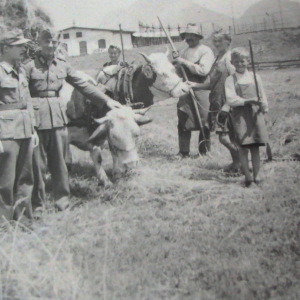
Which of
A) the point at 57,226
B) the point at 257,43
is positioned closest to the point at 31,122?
the point at 57,226

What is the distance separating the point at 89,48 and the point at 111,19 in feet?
12.7

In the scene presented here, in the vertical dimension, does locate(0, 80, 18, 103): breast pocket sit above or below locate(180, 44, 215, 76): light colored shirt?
below

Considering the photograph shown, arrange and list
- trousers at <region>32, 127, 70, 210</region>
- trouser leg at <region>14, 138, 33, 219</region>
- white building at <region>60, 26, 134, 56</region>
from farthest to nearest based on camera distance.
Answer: white building at <region>60, 26, 134, 56</region> → trousers at <region>32, 127, 70, 210</region> → trouser leg at <region>14, 138, 33, 219</region>

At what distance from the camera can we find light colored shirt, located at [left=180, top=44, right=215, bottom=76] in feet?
19.9

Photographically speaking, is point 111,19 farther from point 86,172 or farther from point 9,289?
point 9,289

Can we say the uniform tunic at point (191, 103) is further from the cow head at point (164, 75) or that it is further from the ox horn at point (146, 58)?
the ox horn at point (146, 58)

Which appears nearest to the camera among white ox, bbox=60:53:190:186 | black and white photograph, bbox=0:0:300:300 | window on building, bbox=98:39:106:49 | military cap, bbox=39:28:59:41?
black and white photograph, bbox=0:0:300:300

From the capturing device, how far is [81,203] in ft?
14.5

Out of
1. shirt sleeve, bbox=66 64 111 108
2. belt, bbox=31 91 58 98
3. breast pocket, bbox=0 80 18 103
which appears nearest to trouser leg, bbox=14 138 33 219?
breast pocket, bbox=0 80 18 103

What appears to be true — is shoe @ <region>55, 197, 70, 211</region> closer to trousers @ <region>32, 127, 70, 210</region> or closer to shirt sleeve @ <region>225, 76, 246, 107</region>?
trousers @ <region>32, 127, 70, 210</region>

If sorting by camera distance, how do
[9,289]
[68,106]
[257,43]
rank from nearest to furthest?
[9,289] < [68,106] < [257,43]

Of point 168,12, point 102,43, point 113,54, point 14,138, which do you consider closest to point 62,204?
point 14,138

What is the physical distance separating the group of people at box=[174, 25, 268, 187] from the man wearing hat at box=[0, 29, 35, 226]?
219cm

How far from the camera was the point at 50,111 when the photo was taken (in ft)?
13.3
